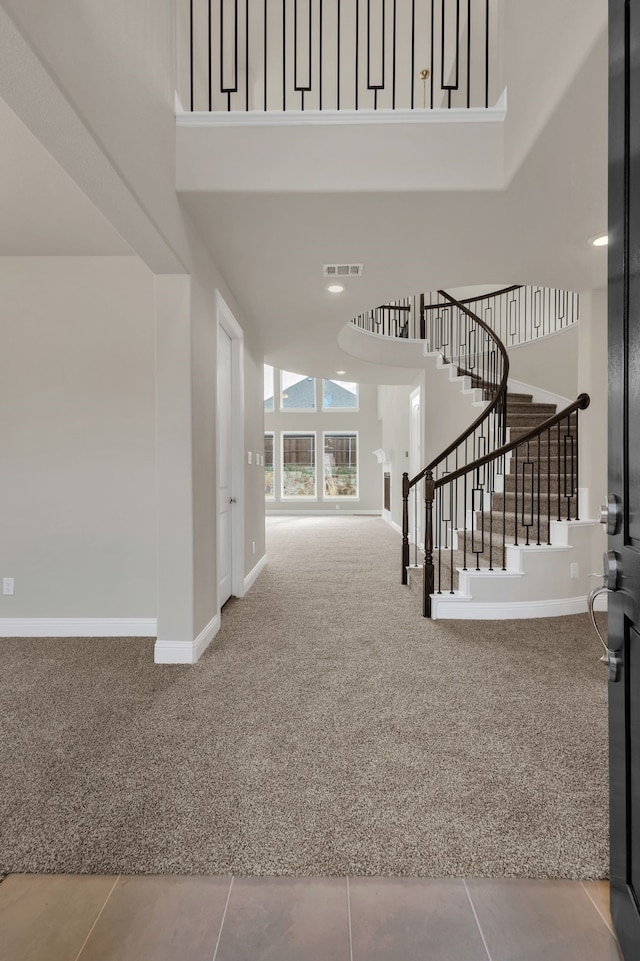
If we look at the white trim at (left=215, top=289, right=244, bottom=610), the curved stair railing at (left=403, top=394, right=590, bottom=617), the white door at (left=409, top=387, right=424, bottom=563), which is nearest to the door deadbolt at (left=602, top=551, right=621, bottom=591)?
the curved stair railing at (left=403, top=394, right=590, bottom=617)

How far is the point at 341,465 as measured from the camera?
1362 centimetres

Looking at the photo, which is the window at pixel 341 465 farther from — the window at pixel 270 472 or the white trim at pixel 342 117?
the white trim at pixel 342 117

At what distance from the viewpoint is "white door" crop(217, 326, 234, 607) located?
167 inches

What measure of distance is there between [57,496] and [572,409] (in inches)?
158

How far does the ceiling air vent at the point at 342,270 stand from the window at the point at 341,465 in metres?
9.69

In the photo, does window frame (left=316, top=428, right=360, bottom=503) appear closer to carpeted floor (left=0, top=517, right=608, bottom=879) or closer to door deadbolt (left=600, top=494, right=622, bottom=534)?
carpeted floor (left=0, top=517, right=608, bottom=879)

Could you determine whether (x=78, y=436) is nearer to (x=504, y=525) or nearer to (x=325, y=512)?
(x=504, y=525)

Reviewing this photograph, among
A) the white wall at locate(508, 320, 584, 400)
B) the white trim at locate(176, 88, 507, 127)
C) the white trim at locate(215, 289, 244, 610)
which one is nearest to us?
the white trim at locate(176, 88, 507, 127)

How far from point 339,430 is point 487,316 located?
5766 millimetres

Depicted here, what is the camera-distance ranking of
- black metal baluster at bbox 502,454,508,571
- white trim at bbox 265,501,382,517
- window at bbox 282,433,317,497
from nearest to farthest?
black metal baluster at bbox 502,454,508,571 → white trim at bbox 265,501,382,517 → window at bbox 282,433,317,497

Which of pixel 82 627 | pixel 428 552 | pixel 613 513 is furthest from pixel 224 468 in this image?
pixel 613 513

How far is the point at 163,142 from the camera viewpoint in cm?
259

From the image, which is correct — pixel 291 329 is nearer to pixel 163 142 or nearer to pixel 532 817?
pixel 163 142

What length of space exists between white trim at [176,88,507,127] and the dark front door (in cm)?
180
